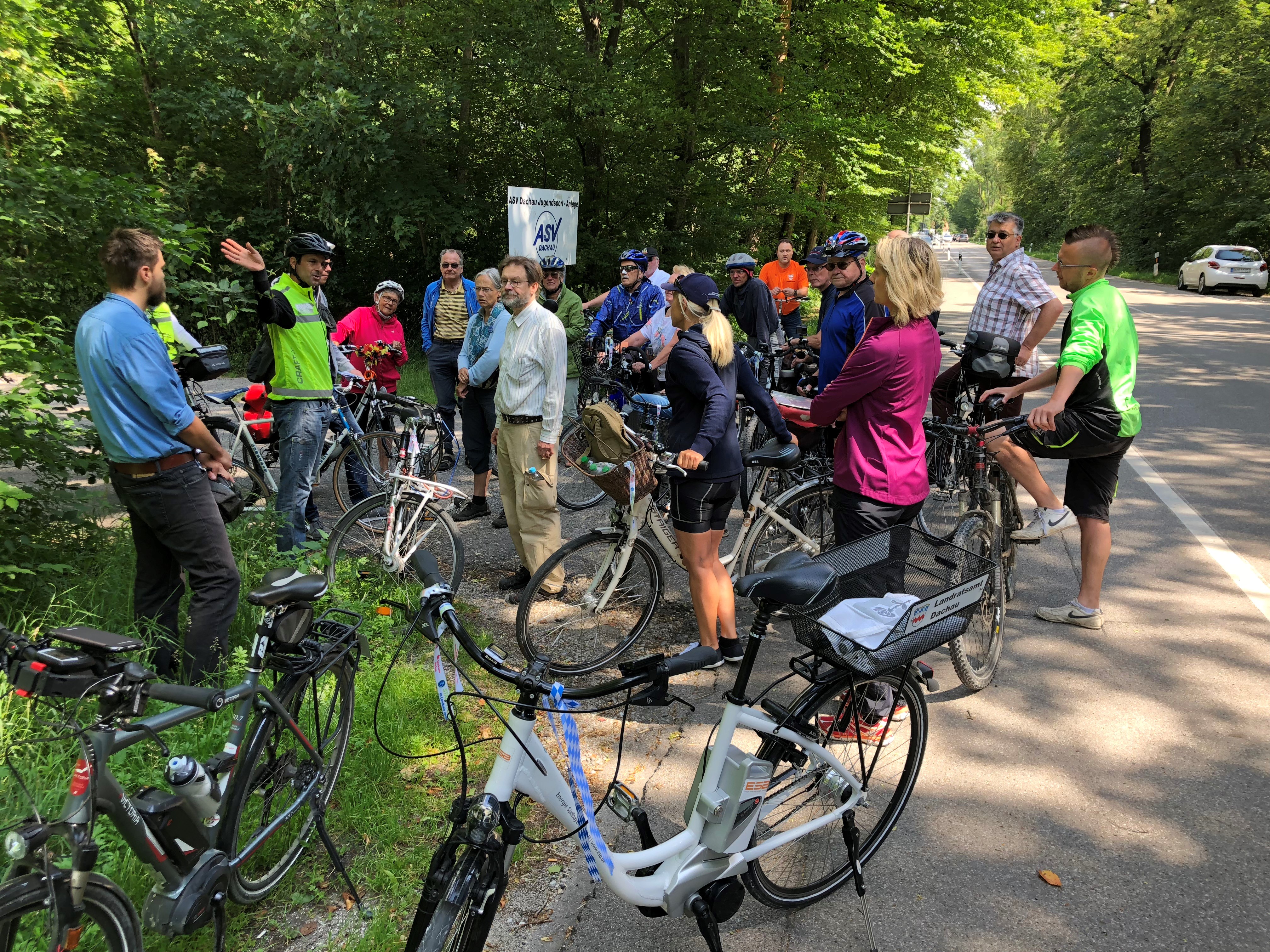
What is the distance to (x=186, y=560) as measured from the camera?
12.1ft

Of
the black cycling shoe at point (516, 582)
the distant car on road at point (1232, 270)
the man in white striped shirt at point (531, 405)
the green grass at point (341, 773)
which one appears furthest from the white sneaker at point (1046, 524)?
the distant car on road at point (1232, 270)

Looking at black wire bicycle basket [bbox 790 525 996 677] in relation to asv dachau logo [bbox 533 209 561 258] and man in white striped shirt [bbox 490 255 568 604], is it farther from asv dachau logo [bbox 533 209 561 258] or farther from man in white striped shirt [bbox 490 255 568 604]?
asv dachau logo [bbox 533 209 561 258]

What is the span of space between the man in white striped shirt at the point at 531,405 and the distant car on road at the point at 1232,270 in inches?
1123

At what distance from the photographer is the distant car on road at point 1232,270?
Answer: 2556 cm

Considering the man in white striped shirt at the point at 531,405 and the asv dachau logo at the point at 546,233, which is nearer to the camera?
the man in white striped shirt at the point at 531,405

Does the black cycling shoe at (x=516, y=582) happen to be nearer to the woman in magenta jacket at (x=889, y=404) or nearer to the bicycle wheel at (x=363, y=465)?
the bicycle wheel at (x=363, y=465)

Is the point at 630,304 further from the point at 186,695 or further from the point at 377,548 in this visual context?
the point at 186,695

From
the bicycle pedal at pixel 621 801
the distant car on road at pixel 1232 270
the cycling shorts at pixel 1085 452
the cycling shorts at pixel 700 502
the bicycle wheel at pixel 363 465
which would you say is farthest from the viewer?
the distant car on road at pixel 1232 270

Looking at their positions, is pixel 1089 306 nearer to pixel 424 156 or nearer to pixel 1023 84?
pixel 424 156

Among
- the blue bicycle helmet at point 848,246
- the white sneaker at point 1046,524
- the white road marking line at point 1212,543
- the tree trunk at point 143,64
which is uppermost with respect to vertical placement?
the tree trunk at point 143,64

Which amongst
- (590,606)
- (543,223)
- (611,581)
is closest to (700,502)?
(611,581)

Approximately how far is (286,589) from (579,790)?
1.16 meters

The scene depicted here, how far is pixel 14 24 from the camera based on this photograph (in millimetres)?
4148

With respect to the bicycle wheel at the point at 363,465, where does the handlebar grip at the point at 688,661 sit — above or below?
above
